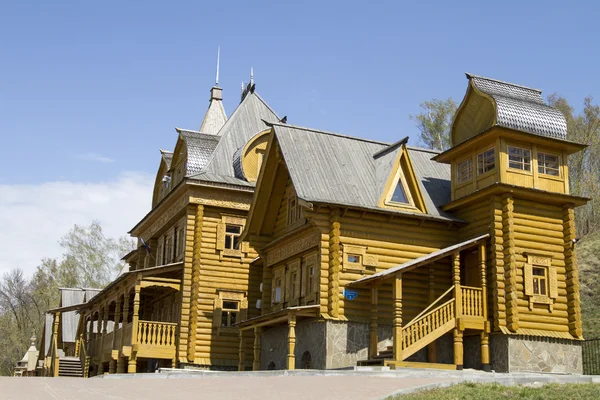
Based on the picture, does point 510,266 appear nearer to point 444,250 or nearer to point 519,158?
point 444,250

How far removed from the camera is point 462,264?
2800cm

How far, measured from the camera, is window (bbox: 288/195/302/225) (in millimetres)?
29734

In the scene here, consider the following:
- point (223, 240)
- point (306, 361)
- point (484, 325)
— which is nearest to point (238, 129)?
point (223, 240)

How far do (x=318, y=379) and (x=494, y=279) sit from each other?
29.4 feet

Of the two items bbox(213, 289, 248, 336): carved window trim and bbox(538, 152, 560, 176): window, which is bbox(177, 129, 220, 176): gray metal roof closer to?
bbox(213, 289, 248, 336): carved window trim

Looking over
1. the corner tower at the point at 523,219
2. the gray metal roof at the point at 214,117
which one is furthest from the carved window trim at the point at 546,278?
the gray metal roof at the point at 214,117

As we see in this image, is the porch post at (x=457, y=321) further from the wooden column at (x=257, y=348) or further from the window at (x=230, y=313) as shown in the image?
the window at (x=230, y=313)

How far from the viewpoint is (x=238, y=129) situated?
124 ft

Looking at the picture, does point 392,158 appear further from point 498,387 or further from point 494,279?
point 498,387

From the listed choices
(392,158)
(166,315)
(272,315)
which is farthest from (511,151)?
(166,315)

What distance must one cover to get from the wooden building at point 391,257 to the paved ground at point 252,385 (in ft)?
13.4

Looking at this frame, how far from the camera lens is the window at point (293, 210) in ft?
97.6

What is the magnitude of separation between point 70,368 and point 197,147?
48.9ft

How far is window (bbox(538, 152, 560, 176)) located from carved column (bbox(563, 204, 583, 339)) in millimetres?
1287
